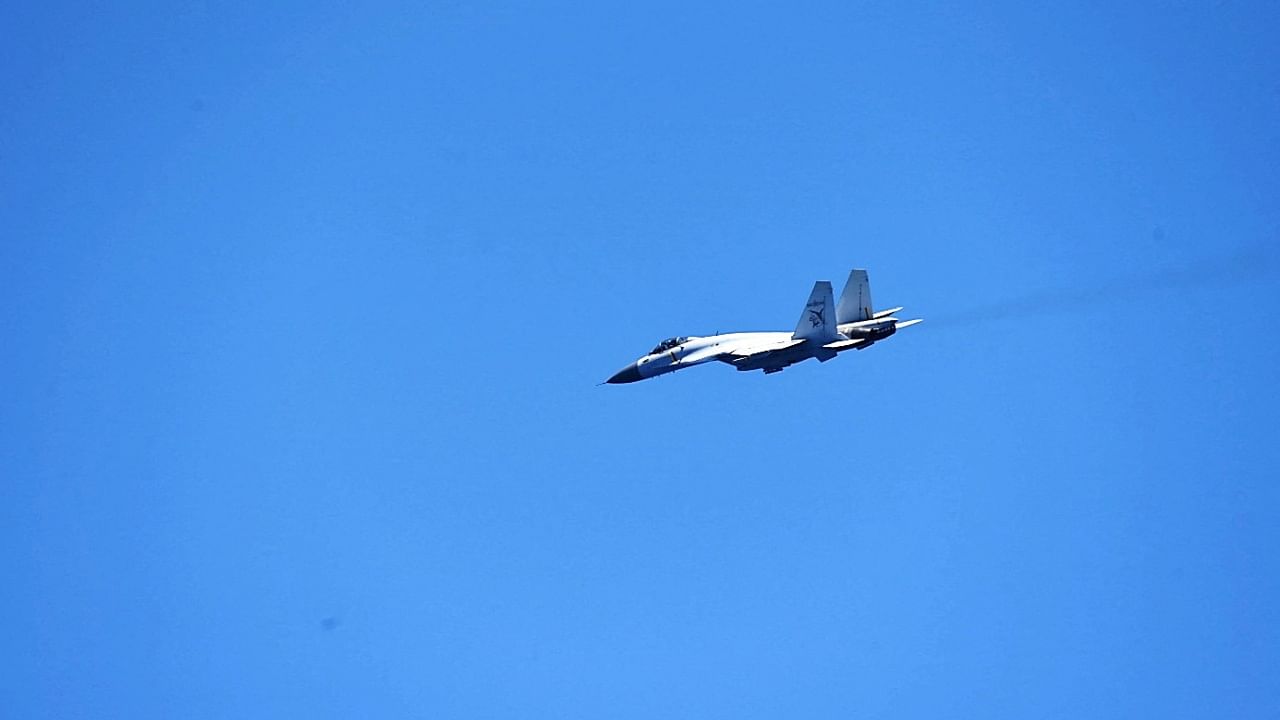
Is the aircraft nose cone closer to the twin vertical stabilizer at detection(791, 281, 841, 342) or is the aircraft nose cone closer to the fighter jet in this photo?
the fighter jet

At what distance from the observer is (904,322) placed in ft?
177

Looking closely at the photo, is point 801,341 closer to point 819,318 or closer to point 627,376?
point 819,318

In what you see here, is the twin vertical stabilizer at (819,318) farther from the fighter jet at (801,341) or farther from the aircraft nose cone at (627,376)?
the aircraft nose cone at (627,376)

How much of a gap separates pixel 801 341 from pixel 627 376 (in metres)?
9.53

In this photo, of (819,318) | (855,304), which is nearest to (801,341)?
(819,318)

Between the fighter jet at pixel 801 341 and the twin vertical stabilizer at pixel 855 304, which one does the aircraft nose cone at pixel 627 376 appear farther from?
the twin vertical stabilizer at pixel 855 304

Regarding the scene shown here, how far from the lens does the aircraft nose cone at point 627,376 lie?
59.2 meters

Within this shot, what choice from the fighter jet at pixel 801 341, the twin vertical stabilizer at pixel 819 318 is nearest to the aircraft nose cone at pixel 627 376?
the fighter jet at pixel 801 341

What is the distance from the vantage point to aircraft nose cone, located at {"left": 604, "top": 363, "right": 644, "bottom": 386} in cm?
5922

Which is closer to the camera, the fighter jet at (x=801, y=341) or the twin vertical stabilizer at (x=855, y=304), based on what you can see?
the fighter jet at (x=801, y=341)

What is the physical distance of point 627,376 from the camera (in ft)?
195

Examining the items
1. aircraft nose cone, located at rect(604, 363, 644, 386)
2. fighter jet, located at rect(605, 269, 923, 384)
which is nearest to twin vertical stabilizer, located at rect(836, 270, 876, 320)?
fighter jet, located at rect(605, 269, 923, 384)

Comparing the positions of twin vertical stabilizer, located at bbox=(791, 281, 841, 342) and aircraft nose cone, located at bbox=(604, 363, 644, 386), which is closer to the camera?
twin vertical stabilizer, located at bbox=(791, 281, 841, 342)

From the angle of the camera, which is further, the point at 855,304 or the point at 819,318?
the point at 855,304
